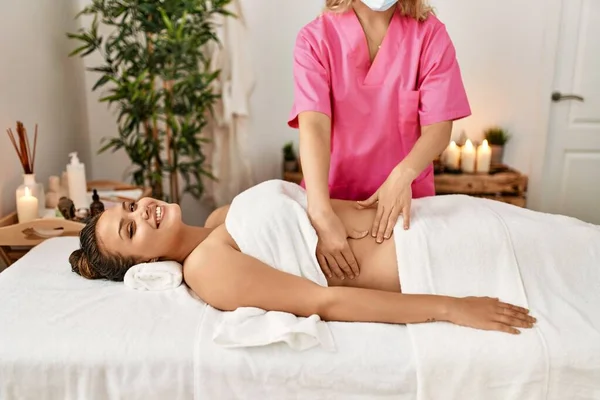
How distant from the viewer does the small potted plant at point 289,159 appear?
9.79ft

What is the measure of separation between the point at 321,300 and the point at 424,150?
0.52 meters

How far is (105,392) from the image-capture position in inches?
46.2

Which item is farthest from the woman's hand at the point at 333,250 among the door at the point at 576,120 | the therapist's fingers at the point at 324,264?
the door at the point at 576,120

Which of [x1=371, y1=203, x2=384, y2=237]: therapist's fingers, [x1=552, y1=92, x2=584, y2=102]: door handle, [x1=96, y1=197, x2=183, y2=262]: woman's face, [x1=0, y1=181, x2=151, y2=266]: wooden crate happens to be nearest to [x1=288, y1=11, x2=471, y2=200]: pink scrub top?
[x1=371, y1=203, x2=384, y2=237]: therapist's fingers

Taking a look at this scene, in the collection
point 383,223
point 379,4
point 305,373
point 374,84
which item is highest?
point 379,4

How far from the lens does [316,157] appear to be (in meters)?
1.47

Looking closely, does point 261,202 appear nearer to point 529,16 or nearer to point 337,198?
point 337,198

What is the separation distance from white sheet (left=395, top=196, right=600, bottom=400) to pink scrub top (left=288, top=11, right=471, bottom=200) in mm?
265

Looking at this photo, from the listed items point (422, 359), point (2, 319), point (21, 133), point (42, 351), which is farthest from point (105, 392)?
point (21, 133)

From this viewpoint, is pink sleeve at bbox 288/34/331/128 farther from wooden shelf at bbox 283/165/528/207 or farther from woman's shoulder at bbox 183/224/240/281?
wooden shelf at bbox 283/165/528/207

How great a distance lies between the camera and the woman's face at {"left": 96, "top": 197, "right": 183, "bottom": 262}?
1447 mm

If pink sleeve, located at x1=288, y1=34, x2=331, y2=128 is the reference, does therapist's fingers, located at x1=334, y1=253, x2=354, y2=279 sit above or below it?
below

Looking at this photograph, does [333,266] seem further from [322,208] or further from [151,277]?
[151,277]

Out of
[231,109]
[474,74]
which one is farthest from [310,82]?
[474,74]
